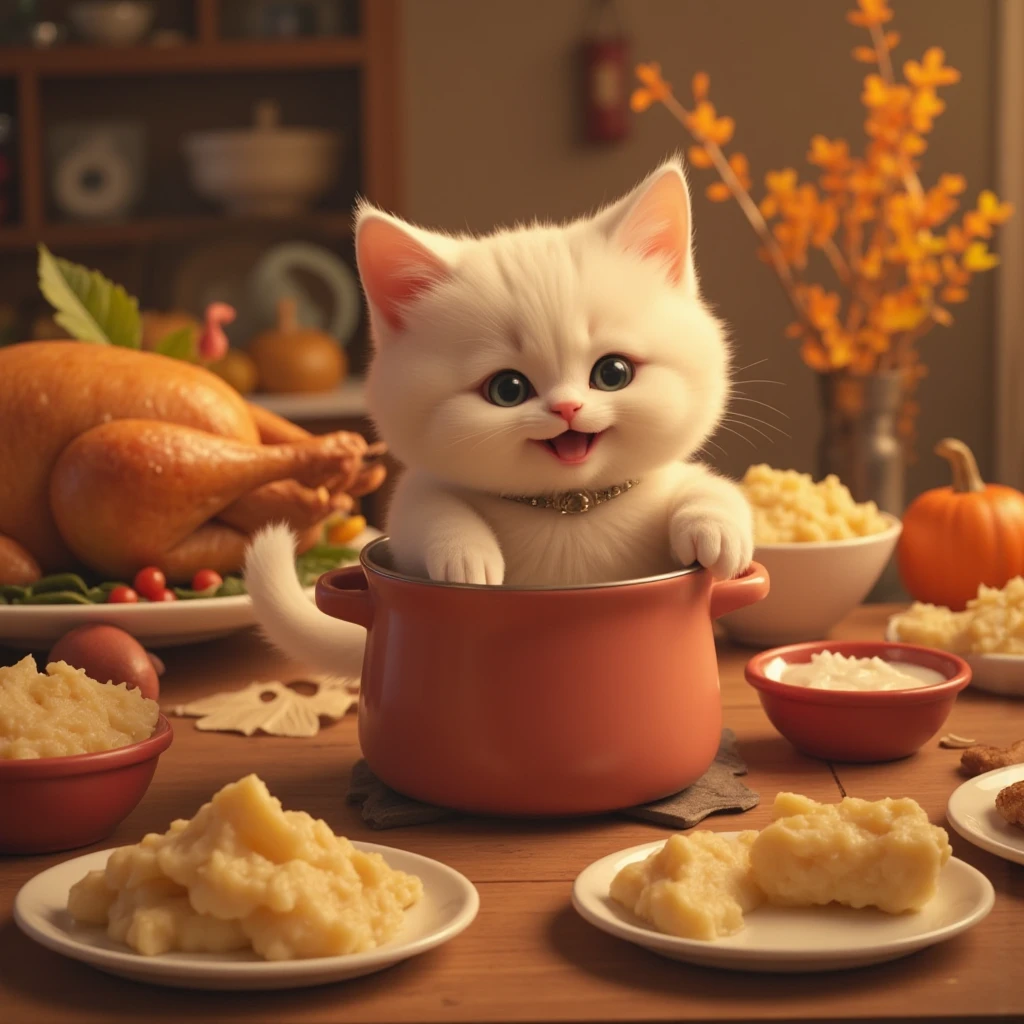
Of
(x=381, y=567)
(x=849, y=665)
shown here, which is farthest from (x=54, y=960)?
(x=849, y=665)

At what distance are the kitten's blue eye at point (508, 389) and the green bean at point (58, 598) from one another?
482 mm

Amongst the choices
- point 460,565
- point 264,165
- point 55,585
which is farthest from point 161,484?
point 264,165

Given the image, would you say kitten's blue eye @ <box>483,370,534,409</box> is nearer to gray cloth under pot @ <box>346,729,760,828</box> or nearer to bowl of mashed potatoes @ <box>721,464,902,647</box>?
gray cloth under pot @ <box>346,729,760,828</box>

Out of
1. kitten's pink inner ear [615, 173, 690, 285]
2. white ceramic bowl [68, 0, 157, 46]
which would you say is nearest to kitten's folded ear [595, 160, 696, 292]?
kitten's pink inner ear [615, 173, 690, 285]

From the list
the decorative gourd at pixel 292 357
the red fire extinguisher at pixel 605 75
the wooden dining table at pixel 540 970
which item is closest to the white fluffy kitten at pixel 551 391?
the wooden dining table at pixel 540 970

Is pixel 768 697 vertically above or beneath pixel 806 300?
beneath

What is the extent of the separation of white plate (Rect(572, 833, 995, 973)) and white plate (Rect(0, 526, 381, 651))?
1.60 feet

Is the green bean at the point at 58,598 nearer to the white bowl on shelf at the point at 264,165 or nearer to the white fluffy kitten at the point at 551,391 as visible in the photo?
the white fluffy kitten at the point at 551,391

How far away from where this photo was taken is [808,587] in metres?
1.12

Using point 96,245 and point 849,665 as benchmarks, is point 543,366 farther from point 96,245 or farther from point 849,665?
point 96,245

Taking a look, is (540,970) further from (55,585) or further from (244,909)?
(55,585)

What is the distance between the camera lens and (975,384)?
3311mm

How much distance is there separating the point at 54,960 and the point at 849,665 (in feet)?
1.75

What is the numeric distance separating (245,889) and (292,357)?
2445 mm
